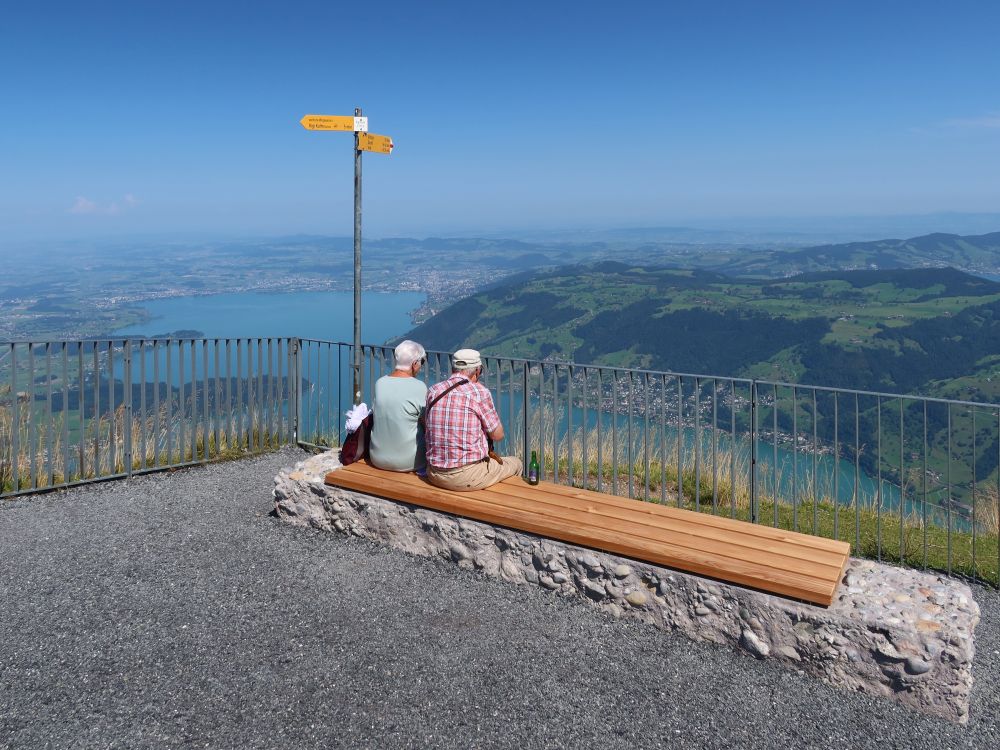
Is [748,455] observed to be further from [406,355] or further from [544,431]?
[406,355]

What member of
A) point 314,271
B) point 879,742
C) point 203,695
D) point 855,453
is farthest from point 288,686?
point 314,271

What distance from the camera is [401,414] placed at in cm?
530

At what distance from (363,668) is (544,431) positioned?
3.57 metres

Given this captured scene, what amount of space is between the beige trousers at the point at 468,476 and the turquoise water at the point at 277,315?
87137 millimetres

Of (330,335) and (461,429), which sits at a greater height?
(461,429)

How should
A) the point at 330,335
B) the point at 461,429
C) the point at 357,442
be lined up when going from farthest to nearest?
the point at 330,335, the point at 357,442, the point at 461,429

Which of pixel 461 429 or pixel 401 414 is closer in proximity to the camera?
pixel 461 429

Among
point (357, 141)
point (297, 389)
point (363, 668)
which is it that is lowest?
point (363, 668)

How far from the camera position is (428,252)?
7687 inches

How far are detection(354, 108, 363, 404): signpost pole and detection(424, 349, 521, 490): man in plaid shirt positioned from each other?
2.10 meters

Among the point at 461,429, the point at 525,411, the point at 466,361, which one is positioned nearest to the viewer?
the point at 461,429

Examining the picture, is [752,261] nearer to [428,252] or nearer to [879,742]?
[428,252]

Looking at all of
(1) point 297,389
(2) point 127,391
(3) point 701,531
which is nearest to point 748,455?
(3) point 701,531

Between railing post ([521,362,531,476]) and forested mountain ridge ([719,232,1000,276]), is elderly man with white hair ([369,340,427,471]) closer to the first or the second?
railing post ([521,362,531,476])
